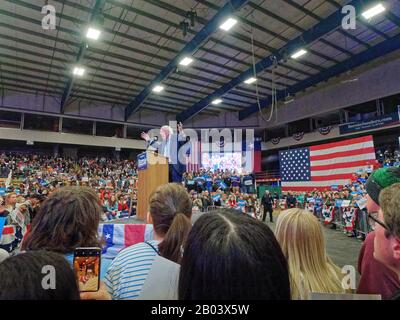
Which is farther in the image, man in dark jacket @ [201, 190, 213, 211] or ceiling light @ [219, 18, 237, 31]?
ceiling light @ [219, 18, 237, 31]

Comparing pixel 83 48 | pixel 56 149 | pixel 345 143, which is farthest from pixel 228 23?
pixel 56 149

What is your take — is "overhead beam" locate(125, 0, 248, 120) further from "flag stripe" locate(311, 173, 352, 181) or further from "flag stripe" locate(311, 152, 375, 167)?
"flag stripe" locate(311, 173, 352, 181)

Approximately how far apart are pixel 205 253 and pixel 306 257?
77 cm

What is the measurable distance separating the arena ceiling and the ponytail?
25.9ft

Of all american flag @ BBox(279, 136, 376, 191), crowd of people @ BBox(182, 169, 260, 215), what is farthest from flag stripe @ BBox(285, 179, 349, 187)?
crowd of people @ BBox(182, 169, 260, 215)

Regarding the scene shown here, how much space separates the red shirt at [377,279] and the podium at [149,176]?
3450mm

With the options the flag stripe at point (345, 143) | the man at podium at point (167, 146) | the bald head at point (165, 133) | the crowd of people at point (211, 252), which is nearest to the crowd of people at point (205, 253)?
the crowd of people at point (211, 252)

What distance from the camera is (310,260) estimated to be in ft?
3.70

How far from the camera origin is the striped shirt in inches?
38.9
